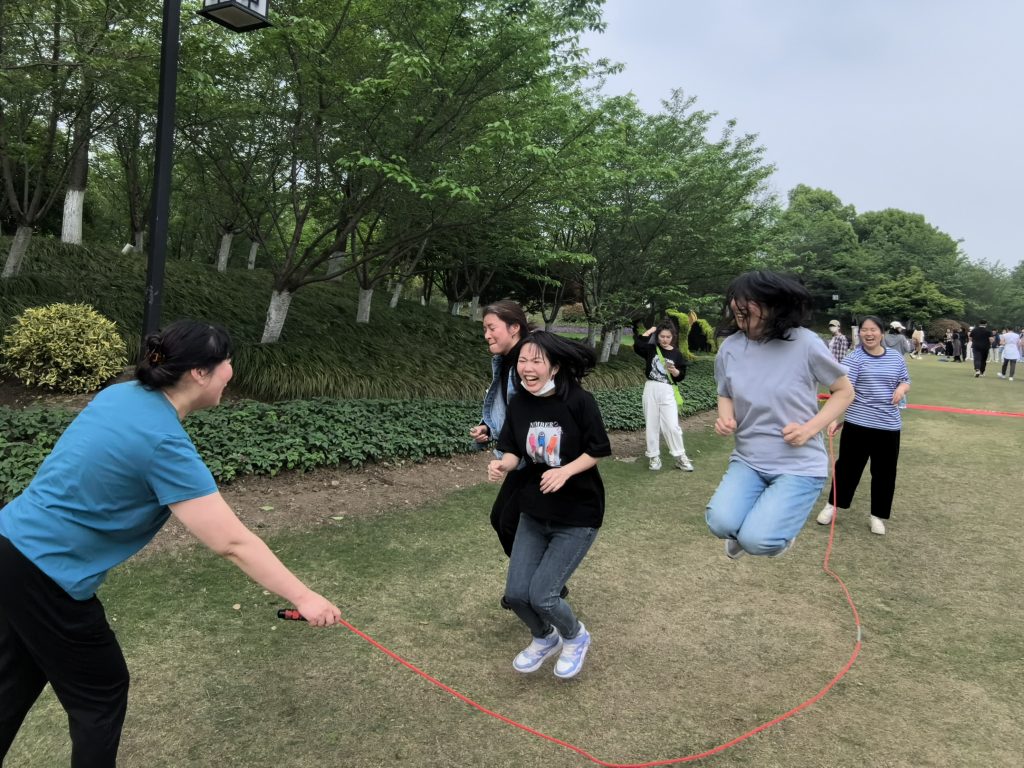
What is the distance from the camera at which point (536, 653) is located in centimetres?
314

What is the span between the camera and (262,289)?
42.9ft

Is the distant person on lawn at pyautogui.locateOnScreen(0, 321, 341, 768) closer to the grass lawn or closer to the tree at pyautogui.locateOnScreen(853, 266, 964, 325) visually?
the grass lawn

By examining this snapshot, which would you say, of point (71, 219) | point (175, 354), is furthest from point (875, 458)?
point (71, 219)

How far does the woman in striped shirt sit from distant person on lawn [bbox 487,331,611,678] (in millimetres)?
3518

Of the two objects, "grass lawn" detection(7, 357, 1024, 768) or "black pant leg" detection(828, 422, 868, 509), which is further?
"black pant leg" detection(828, 422, 868, 509)

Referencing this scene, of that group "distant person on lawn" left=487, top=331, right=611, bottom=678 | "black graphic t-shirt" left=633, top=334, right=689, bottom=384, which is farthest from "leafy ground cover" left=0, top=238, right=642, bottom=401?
"distant person on lawn" left=487, top=331, right=611, bottom=678

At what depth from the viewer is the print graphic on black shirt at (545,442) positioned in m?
2.95

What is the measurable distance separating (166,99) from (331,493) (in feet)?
12.1

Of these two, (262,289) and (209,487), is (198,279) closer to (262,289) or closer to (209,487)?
(262,289)

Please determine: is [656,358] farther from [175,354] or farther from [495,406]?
[175,354]

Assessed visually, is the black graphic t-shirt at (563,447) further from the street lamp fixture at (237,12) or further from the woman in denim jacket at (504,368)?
the street lamp fixture at (237,12)

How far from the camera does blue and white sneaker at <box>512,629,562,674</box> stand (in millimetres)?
3105

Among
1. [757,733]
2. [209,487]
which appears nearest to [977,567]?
[757,733]

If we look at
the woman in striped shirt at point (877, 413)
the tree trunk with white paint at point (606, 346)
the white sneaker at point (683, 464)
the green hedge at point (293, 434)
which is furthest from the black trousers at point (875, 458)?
the tree trunk with white paint at point (606, 346)
